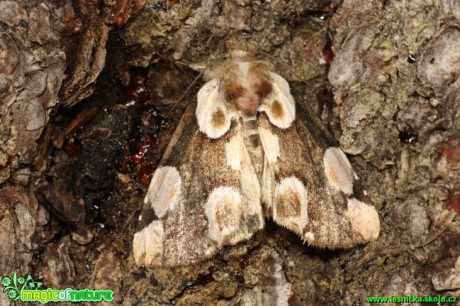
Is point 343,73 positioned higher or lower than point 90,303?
higher

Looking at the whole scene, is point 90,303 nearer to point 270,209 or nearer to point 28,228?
point 28,228

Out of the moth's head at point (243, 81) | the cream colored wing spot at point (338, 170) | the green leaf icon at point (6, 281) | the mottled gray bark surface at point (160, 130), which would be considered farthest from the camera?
the moth's head at point (243, 81)

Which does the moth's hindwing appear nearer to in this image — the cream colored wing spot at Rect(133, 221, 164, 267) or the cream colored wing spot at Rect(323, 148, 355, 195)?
the cream colored wing spot at Rect(323, 148, 355, 195)

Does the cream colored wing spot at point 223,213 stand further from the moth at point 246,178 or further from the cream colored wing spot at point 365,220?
the cream colored wing spot at point 365,220

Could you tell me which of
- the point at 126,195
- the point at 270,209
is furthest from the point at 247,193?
the point at 126,195

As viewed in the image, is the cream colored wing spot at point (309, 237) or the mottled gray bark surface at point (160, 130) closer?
the mottled gray bark surface at point (160, 130)

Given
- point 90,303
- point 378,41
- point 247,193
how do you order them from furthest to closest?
1. point 247,193
2. point 378,41
3. point 90,303

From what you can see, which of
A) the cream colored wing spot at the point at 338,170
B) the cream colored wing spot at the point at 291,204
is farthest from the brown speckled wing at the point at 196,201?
the cream colored wing spot at the point at 338,170

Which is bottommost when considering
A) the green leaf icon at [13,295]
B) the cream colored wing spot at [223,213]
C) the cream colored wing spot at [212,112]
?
the green leaf icon at [13,295]
